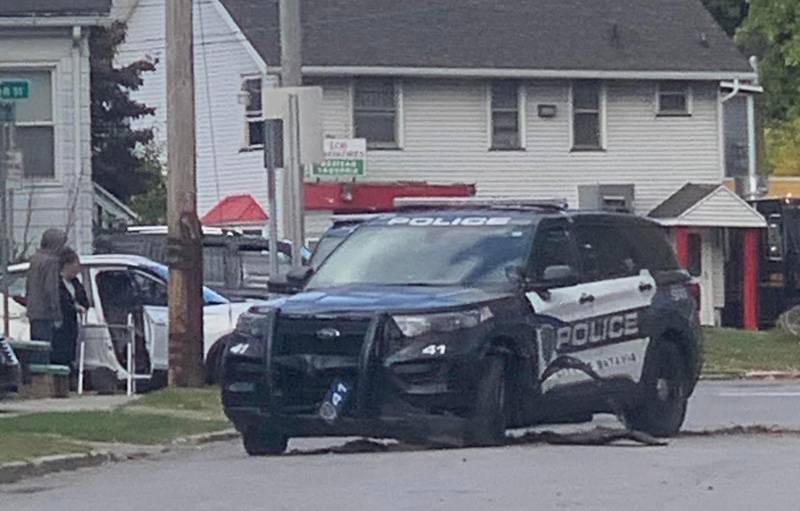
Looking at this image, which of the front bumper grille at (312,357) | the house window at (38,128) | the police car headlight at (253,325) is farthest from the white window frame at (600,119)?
the front bumper grille at (312,357)

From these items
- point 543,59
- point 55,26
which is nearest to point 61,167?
point 55,26

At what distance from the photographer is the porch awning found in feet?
148

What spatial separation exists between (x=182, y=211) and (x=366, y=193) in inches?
823

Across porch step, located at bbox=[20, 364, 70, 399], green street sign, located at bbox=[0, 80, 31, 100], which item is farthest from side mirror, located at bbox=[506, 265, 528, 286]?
porch step, located at bbox=[20, 364, 70, 399]

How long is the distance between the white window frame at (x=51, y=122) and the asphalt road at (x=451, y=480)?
1266 centimetres

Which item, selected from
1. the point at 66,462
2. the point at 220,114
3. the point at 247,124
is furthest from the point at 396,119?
the point at 66,462

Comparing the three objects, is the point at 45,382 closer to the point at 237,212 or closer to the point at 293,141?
the point at 293,141

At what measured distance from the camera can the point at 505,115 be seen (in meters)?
45.2

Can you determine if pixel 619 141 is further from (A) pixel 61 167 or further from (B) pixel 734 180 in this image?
(A) pixel 61 167

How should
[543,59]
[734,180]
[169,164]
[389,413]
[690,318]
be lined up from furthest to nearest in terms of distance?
[734,180], [543,59], [169,164], [690,318], [389,413]

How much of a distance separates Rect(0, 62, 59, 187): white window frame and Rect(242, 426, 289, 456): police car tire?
13.3m

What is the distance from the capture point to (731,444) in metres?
16.5

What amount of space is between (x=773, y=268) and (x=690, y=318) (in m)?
27.7

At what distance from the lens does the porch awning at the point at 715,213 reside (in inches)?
1778
